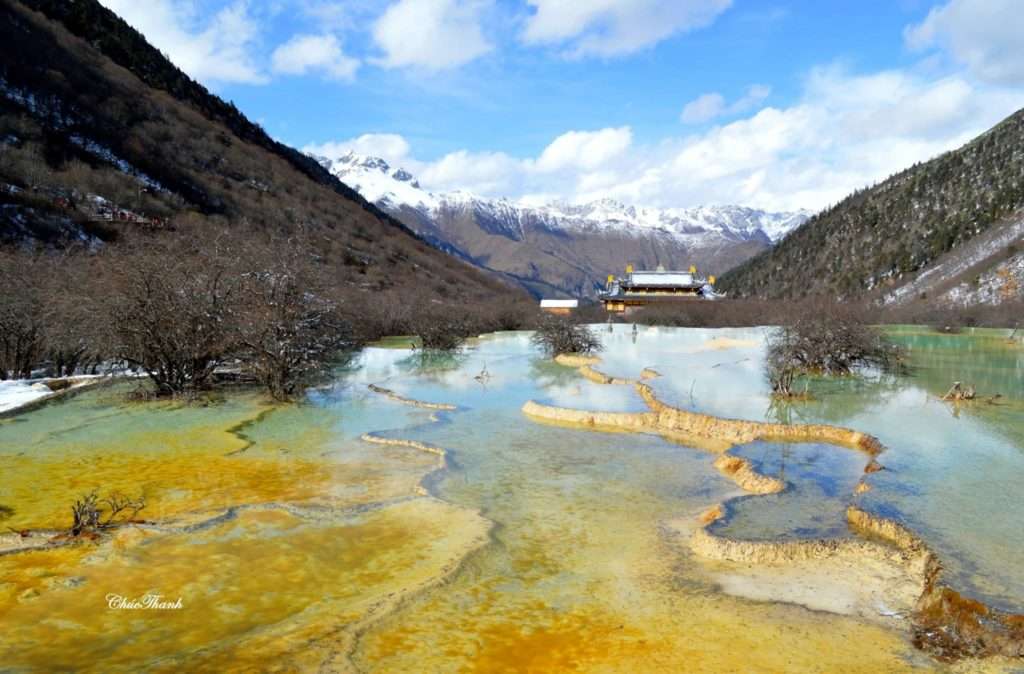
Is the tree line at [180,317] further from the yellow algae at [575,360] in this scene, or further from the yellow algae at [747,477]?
the yellow algae at [747,477]

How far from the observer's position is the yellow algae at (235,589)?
22.0ft

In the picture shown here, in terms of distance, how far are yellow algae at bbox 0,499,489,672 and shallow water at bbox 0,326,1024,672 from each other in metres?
0.03

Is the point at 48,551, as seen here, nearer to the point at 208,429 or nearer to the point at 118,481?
the point at 118,481

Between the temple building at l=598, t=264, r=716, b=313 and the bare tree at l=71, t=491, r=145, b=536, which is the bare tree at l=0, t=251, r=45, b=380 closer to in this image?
the bare tree at l=71, t=491, r=145, b=536

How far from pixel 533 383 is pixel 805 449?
12.8m

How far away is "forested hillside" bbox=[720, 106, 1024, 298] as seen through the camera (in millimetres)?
107625

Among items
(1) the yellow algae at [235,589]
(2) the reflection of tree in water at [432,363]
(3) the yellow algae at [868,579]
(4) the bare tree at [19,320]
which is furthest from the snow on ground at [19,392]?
(3) the yellow algae at [868,579]

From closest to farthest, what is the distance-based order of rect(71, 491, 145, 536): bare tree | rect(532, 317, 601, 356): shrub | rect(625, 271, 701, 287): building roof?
rect(71, 491, 145, 536): bare tree → rect(532, 317, 601, 356): shrub → rect(625, 271, 701, 287): building roof

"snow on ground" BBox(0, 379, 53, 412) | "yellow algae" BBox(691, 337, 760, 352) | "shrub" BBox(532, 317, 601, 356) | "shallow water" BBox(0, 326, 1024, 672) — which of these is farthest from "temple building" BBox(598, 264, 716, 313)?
"snow on ground" BBox(0, 379, 53, 412)

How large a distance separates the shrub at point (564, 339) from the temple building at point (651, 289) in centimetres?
4522

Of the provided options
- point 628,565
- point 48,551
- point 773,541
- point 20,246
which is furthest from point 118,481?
point 20,246

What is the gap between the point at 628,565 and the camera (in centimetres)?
904

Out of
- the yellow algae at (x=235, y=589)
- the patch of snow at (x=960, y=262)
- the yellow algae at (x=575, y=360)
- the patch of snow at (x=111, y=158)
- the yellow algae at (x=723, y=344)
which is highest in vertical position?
the patch of snow at (x=111, y=158)

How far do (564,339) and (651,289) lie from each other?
5506 centimetres
